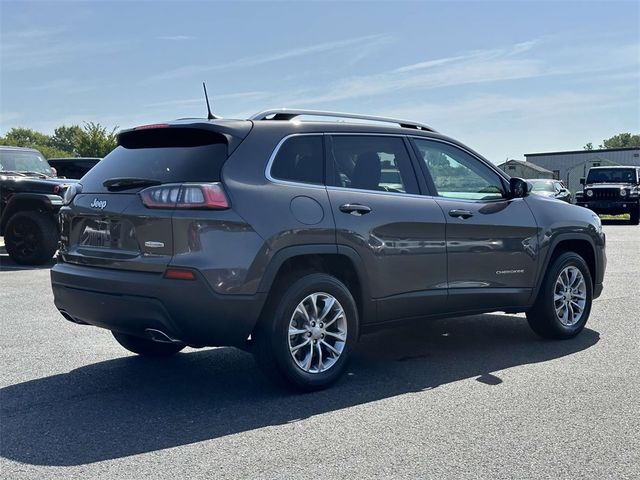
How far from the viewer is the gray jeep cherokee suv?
4.79 meters

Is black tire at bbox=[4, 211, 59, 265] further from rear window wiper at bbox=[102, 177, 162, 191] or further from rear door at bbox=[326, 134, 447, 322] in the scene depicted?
rear door at bbox=[326, 134, 447, 322]

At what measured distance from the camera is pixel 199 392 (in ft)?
17.5

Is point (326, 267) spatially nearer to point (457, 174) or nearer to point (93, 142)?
point (457, 174)

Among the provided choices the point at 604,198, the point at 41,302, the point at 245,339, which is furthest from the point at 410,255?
the point at 604,198

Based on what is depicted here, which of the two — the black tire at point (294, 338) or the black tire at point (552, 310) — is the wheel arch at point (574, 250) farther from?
the black tire at point (294, 338)

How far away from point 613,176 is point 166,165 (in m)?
26.1

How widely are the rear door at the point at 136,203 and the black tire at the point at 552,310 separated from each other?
333 cm

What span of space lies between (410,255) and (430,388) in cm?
96

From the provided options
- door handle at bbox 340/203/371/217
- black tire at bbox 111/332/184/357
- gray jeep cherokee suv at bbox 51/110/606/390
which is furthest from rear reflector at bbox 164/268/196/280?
black tire at bbox 111/332/184/357

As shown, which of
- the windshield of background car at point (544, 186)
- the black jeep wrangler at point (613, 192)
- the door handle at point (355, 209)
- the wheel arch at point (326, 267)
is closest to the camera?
the wheel arch at point (326, 267)

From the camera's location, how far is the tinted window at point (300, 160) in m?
5.21

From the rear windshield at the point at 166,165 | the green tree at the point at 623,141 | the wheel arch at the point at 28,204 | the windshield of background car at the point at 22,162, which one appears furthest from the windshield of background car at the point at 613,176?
the green tree at the point at 623,141

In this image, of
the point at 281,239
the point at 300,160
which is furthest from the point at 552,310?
the point at 281,239

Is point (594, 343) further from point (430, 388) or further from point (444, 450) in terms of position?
point (444, 450)
